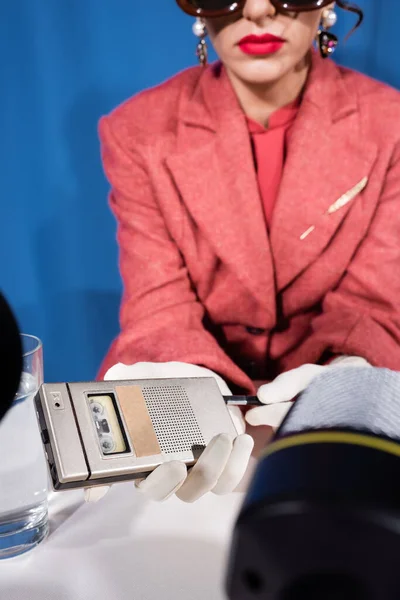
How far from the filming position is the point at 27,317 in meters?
1.19

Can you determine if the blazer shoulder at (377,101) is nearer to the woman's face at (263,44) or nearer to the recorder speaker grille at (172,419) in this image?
the woman's face at (263,44)

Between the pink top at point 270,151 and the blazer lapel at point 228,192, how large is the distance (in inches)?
1.1

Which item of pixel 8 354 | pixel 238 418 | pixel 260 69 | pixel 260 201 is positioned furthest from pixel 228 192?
pixel 8 354

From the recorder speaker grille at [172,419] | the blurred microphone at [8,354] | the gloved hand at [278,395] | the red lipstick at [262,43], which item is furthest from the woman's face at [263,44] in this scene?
the blurred microphone at [8,354]

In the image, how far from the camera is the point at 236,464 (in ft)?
1.59

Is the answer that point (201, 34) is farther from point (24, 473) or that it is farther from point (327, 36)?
point (24, 473)

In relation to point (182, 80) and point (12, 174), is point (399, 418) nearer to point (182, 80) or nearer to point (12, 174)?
point (182, 80)

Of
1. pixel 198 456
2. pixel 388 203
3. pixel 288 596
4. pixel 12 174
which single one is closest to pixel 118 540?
pixel 198 456

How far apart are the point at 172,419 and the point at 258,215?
1.45 ft

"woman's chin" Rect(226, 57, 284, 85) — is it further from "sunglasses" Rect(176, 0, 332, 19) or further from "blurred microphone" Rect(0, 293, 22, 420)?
"blurred microphone" Rect(0, 293, 22, 420)

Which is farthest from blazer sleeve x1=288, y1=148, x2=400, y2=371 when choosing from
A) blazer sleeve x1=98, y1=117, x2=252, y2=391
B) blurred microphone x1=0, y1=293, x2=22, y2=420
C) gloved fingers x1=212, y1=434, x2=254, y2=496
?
blurred microphone x1=0, y1=293, x2=22, y2=420

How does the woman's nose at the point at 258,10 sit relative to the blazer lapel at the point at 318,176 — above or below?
above

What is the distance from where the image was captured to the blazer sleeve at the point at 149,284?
0.83 m

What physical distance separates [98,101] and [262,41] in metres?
0.35
